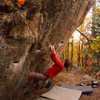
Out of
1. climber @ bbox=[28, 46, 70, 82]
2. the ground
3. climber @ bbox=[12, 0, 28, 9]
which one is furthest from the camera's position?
the ground

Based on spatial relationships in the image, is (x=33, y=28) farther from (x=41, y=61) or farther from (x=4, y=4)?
(x=41, y=61)

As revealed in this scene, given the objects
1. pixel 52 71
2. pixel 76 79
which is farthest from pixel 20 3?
pixel 76 79

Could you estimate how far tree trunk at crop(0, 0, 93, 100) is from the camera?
6.25 m

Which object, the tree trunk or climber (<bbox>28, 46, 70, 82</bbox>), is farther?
climber (<bbox>28, 46, 70, 82</bbox>)

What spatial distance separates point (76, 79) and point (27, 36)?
21.8 feet

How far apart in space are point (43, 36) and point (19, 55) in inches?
40.7

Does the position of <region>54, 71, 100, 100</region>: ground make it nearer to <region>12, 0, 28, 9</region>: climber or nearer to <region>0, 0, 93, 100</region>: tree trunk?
<region>0, 0, 93, 100</region>: tree trunk

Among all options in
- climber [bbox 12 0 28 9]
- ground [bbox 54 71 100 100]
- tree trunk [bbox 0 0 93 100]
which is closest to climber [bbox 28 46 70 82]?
tree trunk [bbox 0 0 93 100]

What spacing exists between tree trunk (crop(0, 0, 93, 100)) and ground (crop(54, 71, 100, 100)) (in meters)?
2.99

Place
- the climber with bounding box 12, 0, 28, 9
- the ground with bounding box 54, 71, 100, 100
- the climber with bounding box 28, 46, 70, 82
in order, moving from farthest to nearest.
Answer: the ground with bounding box 54, 71, 100, 100 → the climber with bounding box 28, 46, 70, 82 → the climber with bounding box 12, 0, 28, 9

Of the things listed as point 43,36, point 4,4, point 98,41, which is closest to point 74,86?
point 98,41

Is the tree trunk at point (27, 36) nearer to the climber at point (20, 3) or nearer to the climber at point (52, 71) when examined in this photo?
the climber at point (20, 3)

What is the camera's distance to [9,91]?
7.00 m

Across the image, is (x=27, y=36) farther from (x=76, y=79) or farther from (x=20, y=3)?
(x=76, y=79)
